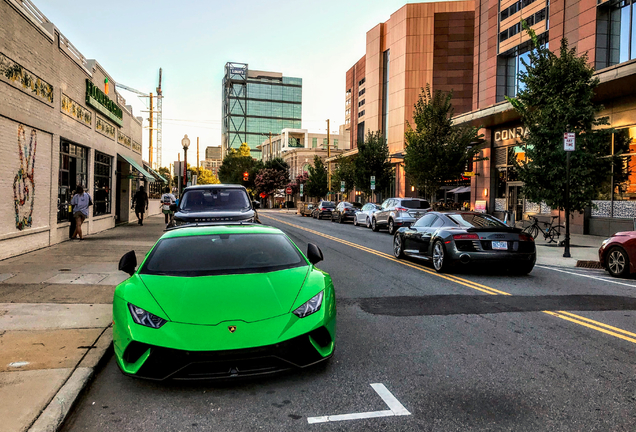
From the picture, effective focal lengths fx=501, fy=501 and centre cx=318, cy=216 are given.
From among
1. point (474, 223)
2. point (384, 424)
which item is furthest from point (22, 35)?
point (384, 424)

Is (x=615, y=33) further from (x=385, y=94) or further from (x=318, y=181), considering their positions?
(x=318, y=181)

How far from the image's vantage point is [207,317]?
3.92 meters

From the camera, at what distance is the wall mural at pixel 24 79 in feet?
36.3

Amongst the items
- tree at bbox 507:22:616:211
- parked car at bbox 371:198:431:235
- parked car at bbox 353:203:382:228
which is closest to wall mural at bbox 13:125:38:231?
parked car at bbox 371:198:431:235

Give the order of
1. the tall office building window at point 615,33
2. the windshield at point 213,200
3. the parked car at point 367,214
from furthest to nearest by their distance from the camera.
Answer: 1. the parked car at point 367,214
2. the tall office building window at point 615,33
3. the windshield at point 213,200

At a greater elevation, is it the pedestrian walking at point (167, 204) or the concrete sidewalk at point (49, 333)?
the pedestrian walking at point (167, 204)

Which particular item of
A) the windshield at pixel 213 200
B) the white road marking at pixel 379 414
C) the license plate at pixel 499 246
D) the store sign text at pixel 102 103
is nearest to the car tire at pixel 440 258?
the license plate at pixel 499 246

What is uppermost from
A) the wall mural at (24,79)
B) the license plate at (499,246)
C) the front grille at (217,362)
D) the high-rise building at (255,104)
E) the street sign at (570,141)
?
the high-rise building at (255,104)

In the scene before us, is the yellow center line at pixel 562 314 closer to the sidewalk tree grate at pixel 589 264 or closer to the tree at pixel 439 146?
the sidewalk tree grate at pixel 589 264

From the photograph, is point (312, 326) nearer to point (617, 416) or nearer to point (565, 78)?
point (617, 416)

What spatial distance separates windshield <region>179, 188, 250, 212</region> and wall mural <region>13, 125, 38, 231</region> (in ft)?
12.6

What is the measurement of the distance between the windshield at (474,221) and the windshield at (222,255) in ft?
19.0

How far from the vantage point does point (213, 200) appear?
Result: 12.5 metres

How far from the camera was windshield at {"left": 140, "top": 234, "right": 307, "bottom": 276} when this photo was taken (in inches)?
191
